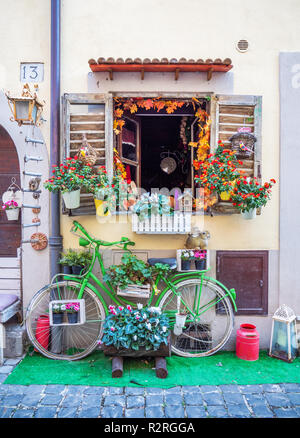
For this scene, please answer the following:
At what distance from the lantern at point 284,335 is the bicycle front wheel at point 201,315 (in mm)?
656

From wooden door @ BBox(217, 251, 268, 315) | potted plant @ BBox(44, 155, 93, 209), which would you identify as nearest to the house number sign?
potted plant @ BBox(44, 155, 93, 209)

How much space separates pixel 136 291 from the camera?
4480 mm

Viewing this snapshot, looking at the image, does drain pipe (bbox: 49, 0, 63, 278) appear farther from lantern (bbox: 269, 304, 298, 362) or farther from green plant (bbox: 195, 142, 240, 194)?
lantern (bbox: 269, 304, 298, 362)

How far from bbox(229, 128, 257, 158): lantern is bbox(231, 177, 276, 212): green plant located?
16.6 inches

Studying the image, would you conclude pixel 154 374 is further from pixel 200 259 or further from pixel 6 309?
pixel 6 309

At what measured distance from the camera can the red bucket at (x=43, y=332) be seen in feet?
15.4

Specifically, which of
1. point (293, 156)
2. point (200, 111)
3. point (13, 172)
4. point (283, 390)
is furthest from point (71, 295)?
point (293, 156)

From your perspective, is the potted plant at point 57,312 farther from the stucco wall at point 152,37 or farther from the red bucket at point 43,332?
the stucco wall at point 152,37

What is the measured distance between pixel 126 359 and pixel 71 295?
1.26 metres

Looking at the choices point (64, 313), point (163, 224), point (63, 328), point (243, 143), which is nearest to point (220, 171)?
point (243, 143)

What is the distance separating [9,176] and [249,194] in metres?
3.68

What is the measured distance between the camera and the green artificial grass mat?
398 cm

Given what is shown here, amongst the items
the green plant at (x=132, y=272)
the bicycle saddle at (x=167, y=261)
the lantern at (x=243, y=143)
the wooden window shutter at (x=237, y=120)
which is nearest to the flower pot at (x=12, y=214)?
the green plant at (x=132, y=272)

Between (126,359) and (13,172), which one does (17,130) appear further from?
(126,359)
